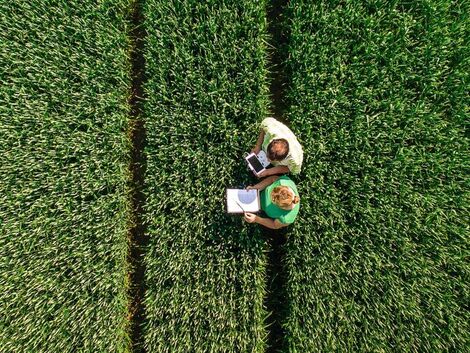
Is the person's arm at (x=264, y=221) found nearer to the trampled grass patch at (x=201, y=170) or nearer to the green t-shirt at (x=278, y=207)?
the green t-shirt at (x=278, y=207)

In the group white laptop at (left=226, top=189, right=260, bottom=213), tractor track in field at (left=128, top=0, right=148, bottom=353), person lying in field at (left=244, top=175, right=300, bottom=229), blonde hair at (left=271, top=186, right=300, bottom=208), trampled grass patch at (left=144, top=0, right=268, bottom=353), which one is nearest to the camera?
blonde hair at (left=271, top=186, right=300, bottom=208)

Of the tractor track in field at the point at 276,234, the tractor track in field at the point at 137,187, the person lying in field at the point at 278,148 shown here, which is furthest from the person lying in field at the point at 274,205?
the tractor track in field at the point at 137,187

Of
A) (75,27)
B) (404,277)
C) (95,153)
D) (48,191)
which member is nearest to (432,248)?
(404,277)

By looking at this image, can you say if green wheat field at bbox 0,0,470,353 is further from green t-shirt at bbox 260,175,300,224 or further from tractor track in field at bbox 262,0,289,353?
green t-shirt at bbox 260,175,300,224

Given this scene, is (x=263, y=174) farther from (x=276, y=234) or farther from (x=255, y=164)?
(x=276, y=234)

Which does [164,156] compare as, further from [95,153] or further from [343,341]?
[343,341]

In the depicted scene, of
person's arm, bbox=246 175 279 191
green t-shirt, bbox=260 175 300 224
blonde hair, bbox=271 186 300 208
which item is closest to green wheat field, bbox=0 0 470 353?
person's arm, bbox=246 175 279 191

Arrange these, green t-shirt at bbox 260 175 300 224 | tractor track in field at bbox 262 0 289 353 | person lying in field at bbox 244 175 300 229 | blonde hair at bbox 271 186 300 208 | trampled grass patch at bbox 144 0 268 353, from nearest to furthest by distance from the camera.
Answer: blonde hair at bbox 271 186 300 208
person lying in field at bbox 244 175 300 229
green t-shirt at bbox 260 175 300 224
trampled grass patch at bbox 144 0 268 353
tractor track in field at bbox 262 0 289 353

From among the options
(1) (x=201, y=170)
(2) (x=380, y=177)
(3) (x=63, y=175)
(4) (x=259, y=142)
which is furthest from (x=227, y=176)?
(3) (x=63, y=175)
